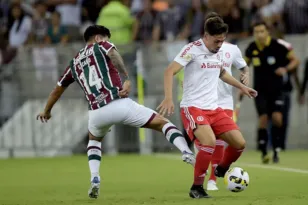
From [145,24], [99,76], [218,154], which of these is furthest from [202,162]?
[145,24]

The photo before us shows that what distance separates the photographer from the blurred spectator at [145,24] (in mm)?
21953

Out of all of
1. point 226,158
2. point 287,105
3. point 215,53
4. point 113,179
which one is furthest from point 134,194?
point 287,105

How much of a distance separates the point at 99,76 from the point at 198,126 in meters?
1.38

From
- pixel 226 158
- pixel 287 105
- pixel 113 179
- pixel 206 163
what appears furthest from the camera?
pixel 287 105

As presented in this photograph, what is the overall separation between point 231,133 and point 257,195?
0.80 metres

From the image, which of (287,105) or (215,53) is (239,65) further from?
(287,105)

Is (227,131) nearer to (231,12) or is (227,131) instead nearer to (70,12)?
(231,12)

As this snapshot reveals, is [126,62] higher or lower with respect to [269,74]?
higher

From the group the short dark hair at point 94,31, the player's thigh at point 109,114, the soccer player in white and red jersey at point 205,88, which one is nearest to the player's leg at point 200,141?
the soccer player in white and red jersey at point 205,88

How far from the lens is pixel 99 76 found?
11.3m

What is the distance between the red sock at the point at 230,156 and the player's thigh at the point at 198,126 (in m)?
Result: 0.58

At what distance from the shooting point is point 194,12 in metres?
21.9

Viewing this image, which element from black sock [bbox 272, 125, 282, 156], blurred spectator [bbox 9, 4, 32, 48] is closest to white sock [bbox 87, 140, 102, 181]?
black sock [bbox 272, 125, 282, 156]

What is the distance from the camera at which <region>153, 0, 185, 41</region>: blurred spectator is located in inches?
862
